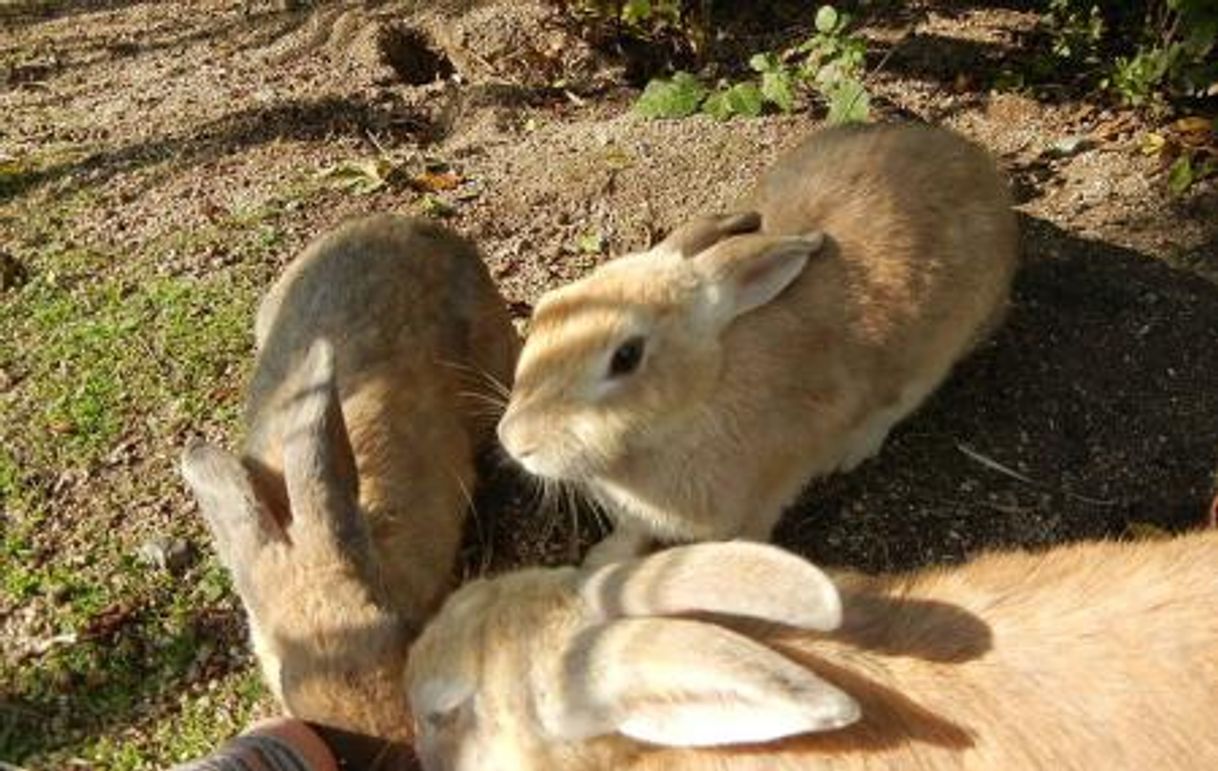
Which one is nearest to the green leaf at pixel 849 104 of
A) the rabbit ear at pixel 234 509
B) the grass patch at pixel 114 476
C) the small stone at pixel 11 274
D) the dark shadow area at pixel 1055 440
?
the dark shadow area at pixel 1055 440

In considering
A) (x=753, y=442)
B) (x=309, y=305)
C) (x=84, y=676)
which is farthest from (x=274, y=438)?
(x=753, y=442)

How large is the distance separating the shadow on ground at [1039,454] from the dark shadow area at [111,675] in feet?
3.02

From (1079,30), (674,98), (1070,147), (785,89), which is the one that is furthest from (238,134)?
(1079,30)

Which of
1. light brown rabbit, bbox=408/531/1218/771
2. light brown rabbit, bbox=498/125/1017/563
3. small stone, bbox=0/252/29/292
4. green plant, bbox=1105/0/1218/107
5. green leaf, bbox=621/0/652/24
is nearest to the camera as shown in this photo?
light brown rabbit, bbox=408/531/1218/771

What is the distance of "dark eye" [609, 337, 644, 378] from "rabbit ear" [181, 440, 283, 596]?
108 centimetres

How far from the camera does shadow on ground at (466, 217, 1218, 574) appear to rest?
15.5 ft

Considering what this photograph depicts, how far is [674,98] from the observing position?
604 cm

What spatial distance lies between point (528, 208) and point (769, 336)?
1929mm

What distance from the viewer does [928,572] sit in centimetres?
362

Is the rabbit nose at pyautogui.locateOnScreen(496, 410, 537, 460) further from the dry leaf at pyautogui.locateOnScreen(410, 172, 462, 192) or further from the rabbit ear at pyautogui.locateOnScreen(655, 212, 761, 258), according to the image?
the dry leaf at pyautogui.locateOnScreen(410, 172, 462, 192)

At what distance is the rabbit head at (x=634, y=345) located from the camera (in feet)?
13.1

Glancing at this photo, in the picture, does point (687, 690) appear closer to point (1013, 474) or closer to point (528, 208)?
point (1013, 474)

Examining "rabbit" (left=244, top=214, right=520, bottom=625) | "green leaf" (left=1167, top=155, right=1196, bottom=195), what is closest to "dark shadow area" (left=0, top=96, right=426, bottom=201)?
"rabbit" (left=244, top=214, right=520, bottom=625)

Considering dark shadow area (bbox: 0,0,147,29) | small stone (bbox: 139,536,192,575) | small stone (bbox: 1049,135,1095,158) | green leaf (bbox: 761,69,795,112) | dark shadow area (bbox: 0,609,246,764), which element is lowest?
dark shadow area (bbox: 0,609,246,764)
